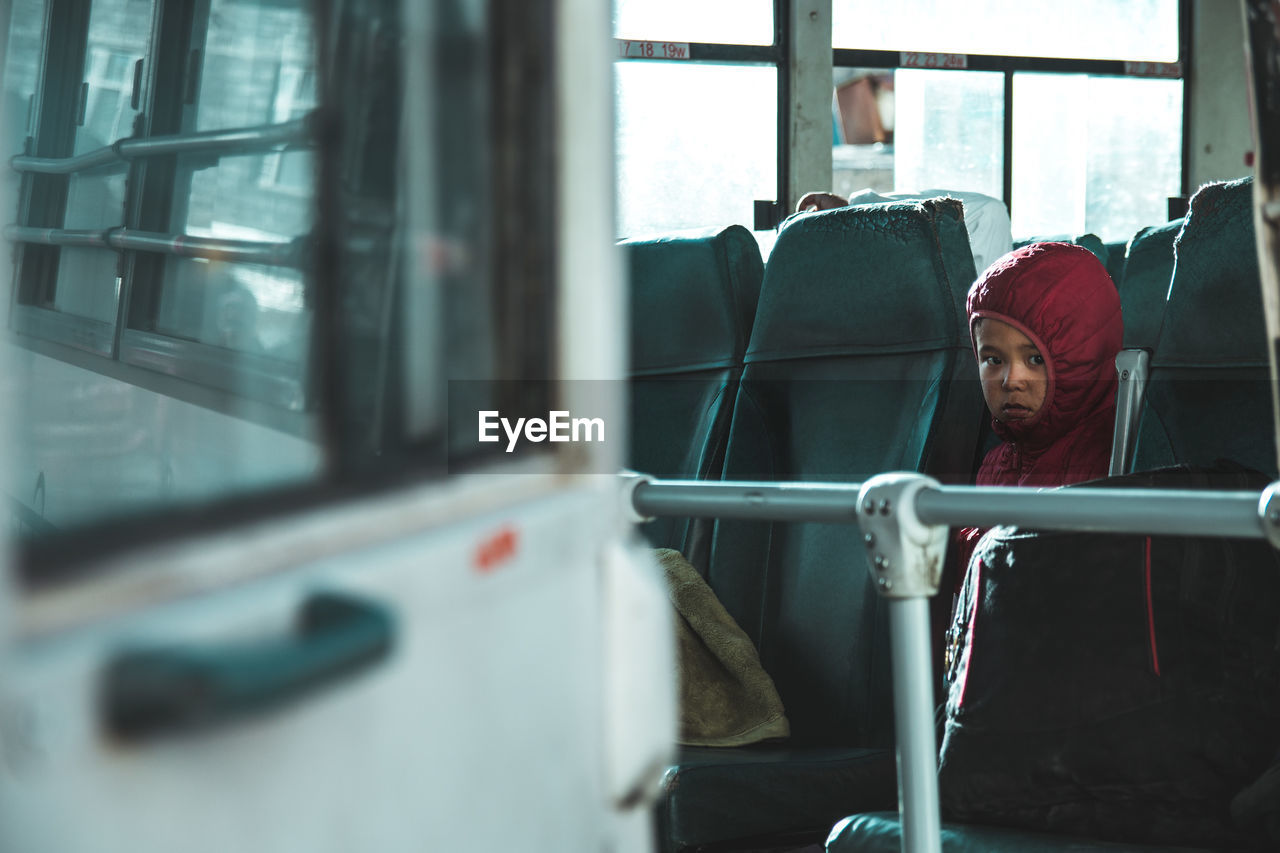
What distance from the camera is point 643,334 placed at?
2289 mm

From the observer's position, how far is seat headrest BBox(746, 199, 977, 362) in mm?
1940

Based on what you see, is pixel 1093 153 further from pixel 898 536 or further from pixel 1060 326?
pixel 898 536

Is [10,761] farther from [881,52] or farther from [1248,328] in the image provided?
[881,52]

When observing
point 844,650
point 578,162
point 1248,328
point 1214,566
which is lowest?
point 844,650

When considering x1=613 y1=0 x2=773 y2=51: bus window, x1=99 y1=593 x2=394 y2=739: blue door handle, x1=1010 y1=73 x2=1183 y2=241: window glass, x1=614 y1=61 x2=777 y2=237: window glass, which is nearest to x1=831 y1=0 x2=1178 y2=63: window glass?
x1=1010 y1=73 x2=1183 y2=241: window glass

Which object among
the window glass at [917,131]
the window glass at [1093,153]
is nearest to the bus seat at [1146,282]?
the window glass at [917,131]

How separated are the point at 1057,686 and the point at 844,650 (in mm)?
629

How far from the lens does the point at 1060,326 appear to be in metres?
1.88

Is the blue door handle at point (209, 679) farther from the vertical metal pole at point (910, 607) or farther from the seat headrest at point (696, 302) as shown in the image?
the seat headrest at point (696, 302)

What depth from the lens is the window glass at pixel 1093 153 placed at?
6289 mm

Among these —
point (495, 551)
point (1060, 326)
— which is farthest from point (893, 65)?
point (495, 551)

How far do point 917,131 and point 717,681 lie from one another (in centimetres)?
461

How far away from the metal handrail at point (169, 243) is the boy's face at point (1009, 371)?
1100 millimetres

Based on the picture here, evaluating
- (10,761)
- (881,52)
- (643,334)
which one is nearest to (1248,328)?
(643,334)
